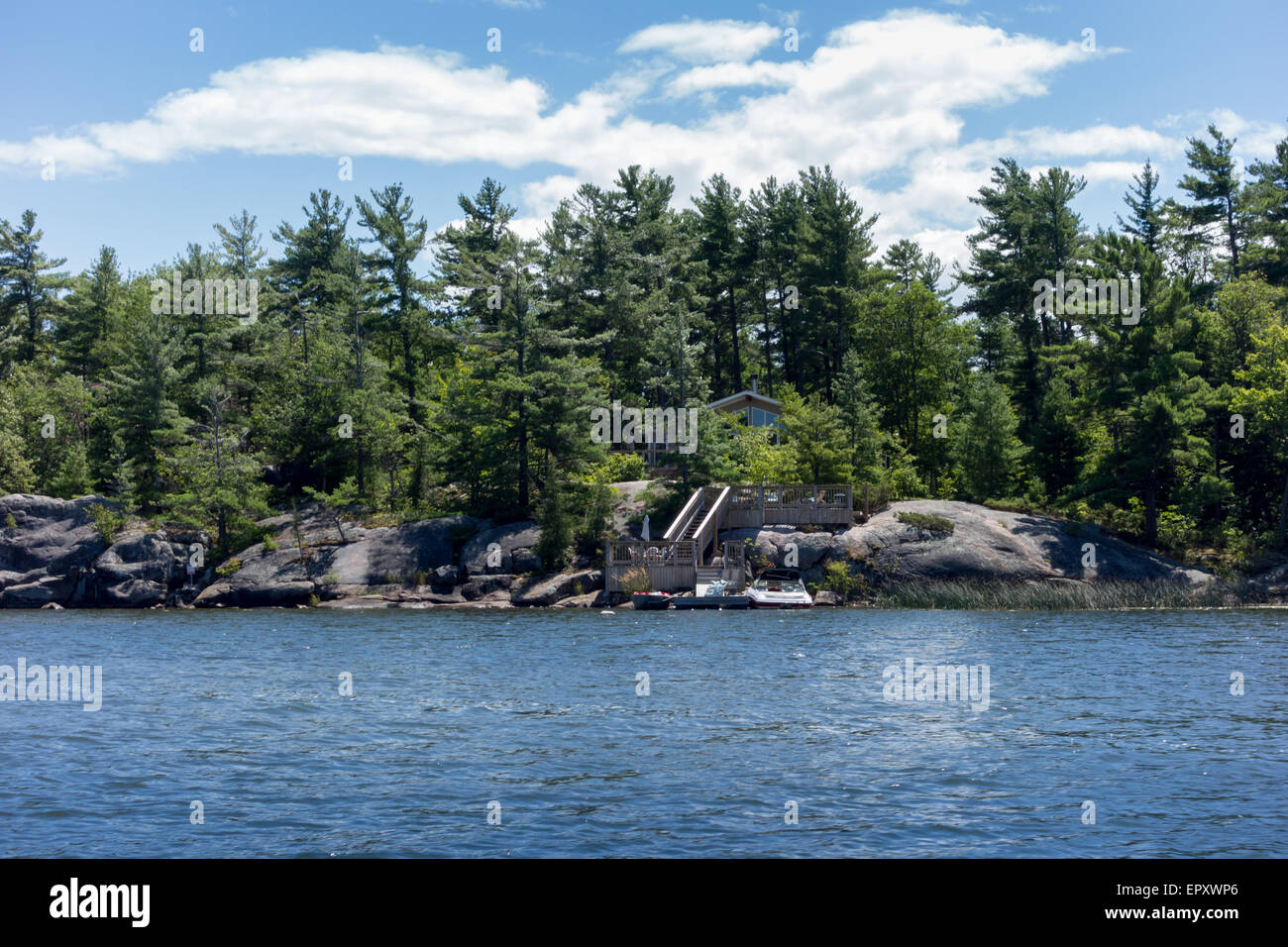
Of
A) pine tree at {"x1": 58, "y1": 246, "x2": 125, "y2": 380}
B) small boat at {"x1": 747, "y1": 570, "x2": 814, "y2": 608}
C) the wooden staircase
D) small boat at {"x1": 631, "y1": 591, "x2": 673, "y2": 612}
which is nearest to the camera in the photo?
small boat at {"x1": 747, "y1": 570, "x2": 814, "y2": 608}

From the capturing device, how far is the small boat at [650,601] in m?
39.9

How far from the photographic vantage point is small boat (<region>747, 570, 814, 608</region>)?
3944 centimetres

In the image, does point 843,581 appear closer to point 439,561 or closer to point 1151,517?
point 1151,517

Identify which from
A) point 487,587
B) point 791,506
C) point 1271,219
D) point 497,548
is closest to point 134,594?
point 487,587

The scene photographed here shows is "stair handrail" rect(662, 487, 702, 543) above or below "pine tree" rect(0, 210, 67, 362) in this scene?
below

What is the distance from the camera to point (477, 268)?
165 ft

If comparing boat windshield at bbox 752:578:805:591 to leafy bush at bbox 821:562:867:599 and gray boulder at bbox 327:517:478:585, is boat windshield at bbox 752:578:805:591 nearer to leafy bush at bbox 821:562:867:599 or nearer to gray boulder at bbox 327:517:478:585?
leafy bush at bbox 821:562:867:599

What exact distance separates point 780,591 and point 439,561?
16.3 meters

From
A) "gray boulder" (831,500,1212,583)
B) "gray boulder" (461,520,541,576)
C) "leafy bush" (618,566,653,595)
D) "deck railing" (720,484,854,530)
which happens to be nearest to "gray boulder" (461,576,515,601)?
"gray boulder" (461,520,541,576)

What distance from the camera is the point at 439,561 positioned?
154ft

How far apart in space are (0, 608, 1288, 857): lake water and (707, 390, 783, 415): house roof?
33.9m

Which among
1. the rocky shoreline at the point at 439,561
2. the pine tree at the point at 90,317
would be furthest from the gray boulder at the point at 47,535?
the pine tree at the point at 90,317
